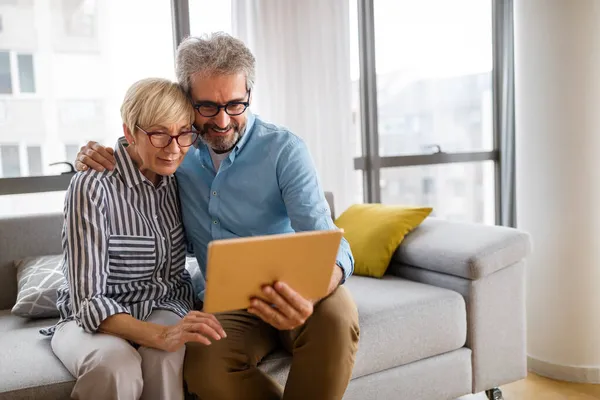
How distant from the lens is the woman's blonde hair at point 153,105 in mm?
1658

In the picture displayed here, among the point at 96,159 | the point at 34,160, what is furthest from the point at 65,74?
the point at 96,159

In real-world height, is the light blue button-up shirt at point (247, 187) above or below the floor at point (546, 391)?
above

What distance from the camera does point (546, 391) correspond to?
2.66 meters

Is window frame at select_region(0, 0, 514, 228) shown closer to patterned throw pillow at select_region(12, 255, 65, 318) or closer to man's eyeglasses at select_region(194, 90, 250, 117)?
patterned throw pillow at select_region(12, 255, 65, 318)

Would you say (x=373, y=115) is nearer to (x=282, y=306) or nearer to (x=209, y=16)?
(x=209, y=16)

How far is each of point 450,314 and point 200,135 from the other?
112cm

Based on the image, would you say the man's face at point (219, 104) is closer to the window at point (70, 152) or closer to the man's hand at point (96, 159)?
the man's hand at point (96, 159)

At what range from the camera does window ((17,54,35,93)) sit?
262cm

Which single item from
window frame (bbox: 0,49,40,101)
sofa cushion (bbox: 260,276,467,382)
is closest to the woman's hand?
sofa cushion (bbox: 260,276,467,382)

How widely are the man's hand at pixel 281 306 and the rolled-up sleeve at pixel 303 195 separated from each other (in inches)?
10.7

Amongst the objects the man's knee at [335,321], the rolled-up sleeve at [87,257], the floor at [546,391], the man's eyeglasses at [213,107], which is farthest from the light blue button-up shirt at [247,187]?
the floor at [546,391]

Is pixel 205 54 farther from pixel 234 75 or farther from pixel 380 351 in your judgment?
pixel 380 351

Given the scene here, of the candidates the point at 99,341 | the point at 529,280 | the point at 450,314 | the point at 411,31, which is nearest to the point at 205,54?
the point at 99,341

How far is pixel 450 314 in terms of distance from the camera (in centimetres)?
228
